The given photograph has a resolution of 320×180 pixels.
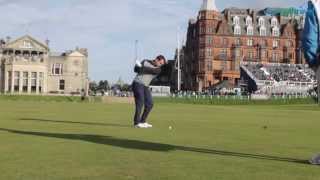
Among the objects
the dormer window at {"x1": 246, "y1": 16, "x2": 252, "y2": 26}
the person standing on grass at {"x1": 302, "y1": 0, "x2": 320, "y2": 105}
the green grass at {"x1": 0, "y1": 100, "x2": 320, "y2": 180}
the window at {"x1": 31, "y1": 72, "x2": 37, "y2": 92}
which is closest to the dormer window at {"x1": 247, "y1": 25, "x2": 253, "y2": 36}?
the dormer window at {"x1": 246, "y1": 16, "x2": 252, "y2": 26}

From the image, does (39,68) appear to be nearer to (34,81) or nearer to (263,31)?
(34,81)

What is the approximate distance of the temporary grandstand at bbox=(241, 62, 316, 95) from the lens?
135875mm

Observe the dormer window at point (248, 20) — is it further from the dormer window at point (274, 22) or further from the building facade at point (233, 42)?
the dormer window at point (274, 22)

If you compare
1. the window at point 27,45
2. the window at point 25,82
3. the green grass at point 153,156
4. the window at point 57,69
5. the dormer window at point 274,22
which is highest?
the dormer window at point 274,22

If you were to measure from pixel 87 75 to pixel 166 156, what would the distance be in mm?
172275

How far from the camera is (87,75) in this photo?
182 meters

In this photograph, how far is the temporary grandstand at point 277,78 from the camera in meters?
136

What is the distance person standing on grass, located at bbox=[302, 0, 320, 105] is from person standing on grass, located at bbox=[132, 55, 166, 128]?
9.58 metres

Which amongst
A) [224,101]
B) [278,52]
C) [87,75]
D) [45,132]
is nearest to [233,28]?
[278,52]

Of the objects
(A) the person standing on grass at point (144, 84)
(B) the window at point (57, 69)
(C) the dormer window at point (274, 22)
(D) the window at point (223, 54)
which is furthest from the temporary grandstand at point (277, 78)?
(A) the person standing on grass at point (144, 84)

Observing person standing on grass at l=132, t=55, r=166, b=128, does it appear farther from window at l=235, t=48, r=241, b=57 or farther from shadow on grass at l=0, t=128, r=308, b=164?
window at l=235, t=48, r=241, b=57

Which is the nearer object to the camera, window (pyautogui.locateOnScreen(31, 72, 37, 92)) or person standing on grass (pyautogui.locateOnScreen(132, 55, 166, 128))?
person standing on grass (pyautogui.locateOnScreen(132, 55, 166, 128))

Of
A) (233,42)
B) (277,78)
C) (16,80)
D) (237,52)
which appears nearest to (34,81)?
(16,80)

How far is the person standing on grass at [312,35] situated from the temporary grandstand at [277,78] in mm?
119954
